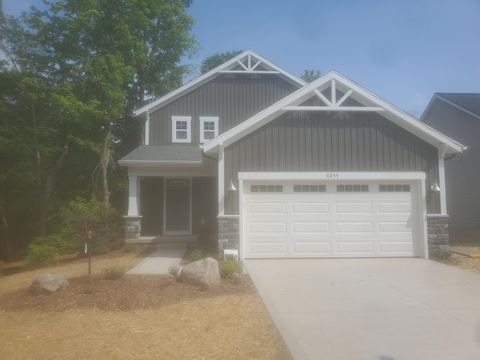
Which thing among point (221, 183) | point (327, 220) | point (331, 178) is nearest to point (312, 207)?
point (327, 220)

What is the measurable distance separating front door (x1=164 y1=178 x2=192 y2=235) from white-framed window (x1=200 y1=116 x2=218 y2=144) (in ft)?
7.44

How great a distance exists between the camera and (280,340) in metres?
4.66

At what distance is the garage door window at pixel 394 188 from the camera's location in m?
11.0

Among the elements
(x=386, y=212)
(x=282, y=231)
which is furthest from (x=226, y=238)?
(x=386, y=212)

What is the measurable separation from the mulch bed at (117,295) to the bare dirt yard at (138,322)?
2 cm

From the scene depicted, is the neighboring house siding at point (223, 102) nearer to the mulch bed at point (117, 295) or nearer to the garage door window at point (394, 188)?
the garage door window at point (394, 188)

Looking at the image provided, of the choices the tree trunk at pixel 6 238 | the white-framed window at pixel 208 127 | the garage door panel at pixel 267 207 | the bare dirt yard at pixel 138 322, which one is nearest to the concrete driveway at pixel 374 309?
the bare dirt yard at pixel 138 322

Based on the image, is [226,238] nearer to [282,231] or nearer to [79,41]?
[282,231]

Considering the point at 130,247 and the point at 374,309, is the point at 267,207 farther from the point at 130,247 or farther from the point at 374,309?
the point at 374,309

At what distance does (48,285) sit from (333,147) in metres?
8.22

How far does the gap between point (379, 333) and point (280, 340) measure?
4.52 feet

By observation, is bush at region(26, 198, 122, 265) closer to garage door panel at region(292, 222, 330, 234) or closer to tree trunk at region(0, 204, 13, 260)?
garage door panel at region(292, 222, 330, 234)

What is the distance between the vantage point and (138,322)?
17.8 ft

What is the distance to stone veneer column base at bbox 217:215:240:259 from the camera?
10.4m
